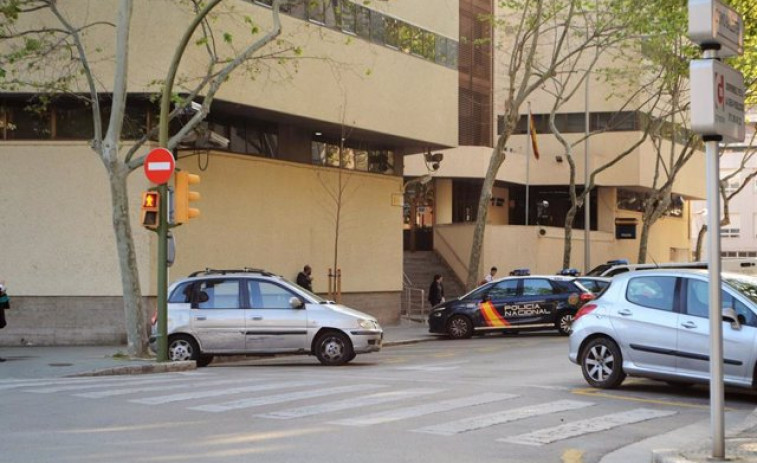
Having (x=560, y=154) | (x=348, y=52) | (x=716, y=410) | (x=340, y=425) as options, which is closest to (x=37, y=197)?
(x=348, y=52)

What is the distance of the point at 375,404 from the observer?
11.9 m

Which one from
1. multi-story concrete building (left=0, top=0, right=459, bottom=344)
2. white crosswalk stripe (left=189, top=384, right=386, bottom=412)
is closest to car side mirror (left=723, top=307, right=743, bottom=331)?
white crosswalk stripe (left=189, top=384, right=386, bottom=412)

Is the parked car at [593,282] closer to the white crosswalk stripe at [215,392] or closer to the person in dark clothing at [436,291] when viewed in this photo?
the person in dark clothing at [436,291]

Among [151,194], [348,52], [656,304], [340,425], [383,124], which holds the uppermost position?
[348,52]

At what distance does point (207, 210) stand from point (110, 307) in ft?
11.6

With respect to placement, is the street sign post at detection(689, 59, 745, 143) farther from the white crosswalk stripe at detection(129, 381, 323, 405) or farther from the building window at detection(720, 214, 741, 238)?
the building window at detection(720, 214, 741, 238)

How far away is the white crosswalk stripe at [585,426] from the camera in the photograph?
9711 mm

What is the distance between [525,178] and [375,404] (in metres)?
37.9

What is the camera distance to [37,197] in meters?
23.7

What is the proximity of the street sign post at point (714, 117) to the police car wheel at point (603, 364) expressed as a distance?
5.70m

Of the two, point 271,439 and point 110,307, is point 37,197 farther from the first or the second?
point 271,439

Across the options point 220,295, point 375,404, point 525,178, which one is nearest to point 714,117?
point 375,404

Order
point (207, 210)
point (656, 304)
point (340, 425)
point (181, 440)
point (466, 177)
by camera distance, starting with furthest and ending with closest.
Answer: point (466, 177) < point (207, 210) < point (656, 304) < point (340, 425) < point (181, 440)

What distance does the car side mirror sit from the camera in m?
12.0
